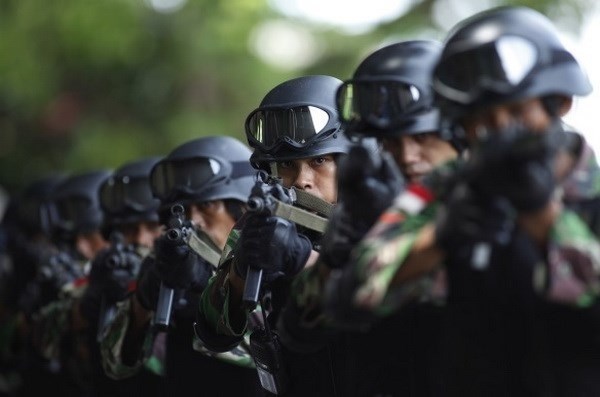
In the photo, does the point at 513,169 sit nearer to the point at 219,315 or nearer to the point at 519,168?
the point at 519,168

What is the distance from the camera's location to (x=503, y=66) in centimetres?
450

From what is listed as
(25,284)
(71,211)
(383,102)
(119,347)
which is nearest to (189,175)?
(119,347)

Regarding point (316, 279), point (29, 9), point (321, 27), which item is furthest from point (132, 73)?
point (316, 279)

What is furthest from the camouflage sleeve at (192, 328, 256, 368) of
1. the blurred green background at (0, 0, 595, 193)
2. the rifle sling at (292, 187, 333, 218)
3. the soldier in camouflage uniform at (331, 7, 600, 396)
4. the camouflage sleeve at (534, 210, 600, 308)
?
the blurred green background at (0, 0, 595, 193)

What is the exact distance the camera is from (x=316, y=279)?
16.9 feet

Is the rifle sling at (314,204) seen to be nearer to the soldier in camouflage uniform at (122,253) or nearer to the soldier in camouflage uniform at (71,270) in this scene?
the soldier in camouflage uniform at (122,253)

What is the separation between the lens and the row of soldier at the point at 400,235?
14.3 ft

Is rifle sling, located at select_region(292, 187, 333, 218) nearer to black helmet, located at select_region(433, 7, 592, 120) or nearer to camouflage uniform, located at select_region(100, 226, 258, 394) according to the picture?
camouflage uniform, located at select_region(100, 226, 258, 394)

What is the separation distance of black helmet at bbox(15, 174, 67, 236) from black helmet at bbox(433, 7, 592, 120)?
21.9 ft

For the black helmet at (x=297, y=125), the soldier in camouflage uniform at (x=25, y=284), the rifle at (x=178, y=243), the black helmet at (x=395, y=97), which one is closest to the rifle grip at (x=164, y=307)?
the rifle at (x=178, y=243)

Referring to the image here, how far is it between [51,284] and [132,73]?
13.5 m

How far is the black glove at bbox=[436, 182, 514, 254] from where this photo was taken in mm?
4168

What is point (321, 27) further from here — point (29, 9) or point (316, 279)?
point (316, 279)

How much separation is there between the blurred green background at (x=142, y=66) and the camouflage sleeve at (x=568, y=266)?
18.1m
